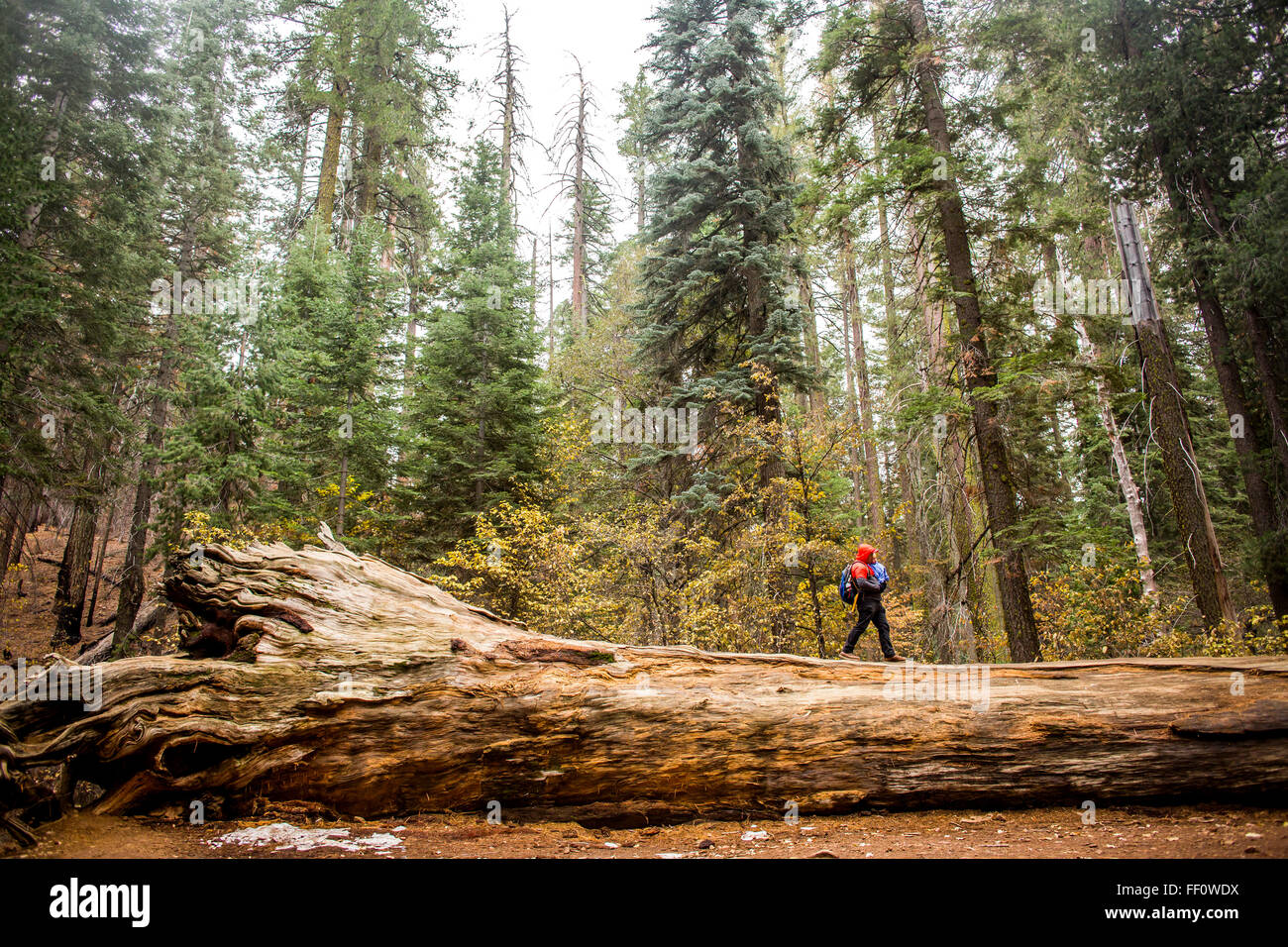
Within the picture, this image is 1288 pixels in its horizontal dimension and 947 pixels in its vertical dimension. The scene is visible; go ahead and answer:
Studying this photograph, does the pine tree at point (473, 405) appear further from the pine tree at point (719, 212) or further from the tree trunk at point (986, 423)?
the tree trunk at point (986, 423)

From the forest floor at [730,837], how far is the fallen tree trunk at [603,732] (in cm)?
16

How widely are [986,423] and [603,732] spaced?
8554 millimetres

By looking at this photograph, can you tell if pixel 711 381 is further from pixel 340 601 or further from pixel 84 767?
pixel 84 767

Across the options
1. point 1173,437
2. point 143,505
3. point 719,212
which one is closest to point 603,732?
point 1173,437

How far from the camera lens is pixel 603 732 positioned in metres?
5.66

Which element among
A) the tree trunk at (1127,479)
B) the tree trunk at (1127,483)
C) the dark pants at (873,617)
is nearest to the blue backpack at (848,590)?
the dark pants at (873,617)

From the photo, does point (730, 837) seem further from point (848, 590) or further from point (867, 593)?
point (848, 590)

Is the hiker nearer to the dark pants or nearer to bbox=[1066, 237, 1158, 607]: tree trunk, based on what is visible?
the dark pants

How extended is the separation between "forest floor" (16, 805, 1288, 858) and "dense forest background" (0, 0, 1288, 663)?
4472 mm

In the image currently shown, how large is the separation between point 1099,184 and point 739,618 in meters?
11.2

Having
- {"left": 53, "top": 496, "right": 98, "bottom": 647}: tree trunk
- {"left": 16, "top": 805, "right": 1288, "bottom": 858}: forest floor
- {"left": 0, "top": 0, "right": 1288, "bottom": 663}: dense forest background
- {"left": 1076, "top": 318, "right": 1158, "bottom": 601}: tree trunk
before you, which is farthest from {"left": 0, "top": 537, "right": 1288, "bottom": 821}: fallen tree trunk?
{"left": 53, "top": 496, "right": 98, "bottom": 647}: tree trunk

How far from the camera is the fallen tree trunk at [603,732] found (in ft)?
17.4

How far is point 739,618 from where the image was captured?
12438 mm

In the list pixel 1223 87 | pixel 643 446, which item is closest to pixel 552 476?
pixel 643 446
